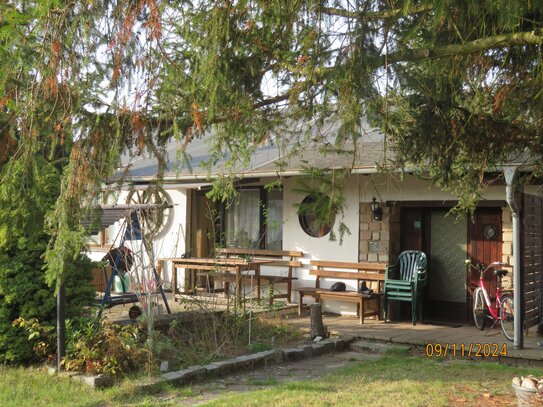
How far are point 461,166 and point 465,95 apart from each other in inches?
32.9

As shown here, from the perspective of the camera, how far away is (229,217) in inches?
547

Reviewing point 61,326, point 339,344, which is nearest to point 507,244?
point 339,344

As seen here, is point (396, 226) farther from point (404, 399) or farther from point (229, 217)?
point (404, 399)

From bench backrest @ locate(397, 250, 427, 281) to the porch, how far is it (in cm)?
81

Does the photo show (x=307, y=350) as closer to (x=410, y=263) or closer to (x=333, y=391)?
(x=333, y=391)

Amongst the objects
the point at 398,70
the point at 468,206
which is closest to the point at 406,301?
the point at 468,206

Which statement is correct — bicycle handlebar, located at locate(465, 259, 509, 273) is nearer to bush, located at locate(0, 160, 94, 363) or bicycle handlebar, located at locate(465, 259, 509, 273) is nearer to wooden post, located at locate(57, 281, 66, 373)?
bush, located at locate(0, 160, 94, 363)

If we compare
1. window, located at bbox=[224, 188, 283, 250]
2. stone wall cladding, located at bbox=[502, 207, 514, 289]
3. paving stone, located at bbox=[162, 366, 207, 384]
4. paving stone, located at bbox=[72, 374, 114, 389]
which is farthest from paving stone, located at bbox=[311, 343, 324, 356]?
window, located at bbox=[224, 188, 283, 250]

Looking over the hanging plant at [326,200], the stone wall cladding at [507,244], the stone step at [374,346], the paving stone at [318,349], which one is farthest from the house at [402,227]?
the hanging plant at [326,200]

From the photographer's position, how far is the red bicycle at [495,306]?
952 centimetres

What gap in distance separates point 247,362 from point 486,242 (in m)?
4.93

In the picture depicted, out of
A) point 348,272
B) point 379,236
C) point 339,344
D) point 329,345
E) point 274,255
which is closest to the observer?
point 329,345

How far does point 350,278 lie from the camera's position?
11.4 meters

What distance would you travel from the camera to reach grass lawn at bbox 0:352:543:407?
6.27 m
